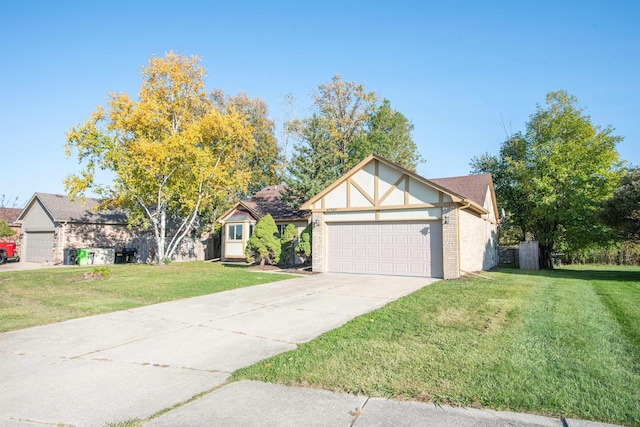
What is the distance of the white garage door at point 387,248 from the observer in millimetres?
14250

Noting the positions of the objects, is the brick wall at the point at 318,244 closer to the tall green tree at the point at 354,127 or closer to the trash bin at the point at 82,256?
the tall green tree at the point at 354,127

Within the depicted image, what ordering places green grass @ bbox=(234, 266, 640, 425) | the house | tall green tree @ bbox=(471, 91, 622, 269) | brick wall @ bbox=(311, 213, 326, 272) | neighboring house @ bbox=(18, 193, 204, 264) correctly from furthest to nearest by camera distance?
the house → neighboring house @ bbox=(18, 193, 204, 264) → tall green tree @ bbox=(471, 91, 622, 269) → brick wall @ bbox=(311, 213, 326, 272) → green grass @ bbox=(234, 266, 640, 425)

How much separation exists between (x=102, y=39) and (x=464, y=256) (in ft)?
53.0

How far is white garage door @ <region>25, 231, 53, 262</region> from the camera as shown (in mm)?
25019

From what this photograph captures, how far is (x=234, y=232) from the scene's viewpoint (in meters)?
24.8

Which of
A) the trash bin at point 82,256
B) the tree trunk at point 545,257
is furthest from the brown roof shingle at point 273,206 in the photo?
the tree trunk at point 545,257

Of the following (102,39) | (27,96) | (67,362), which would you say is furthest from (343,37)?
(67,362)

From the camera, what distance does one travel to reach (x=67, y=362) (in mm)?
4945

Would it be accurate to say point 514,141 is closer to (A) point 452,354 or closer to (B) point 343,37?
(B) point 343,37

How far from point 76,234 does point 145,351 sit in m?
23.2

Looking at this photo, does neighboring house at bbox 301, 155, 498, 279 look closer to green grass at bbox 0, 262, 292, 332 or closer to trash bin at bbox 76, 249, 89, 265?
green grass at bbox 0, 262, 292, 332

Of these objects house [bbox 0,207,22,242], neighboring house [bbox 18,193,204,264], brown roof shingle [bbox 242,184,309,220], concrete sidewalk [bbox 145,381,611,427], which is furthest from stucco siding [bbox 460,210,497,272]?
house [bbox 0,207,22,242]

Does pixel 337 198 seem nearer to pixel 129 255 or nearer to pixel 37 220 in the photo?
pixel 129 255

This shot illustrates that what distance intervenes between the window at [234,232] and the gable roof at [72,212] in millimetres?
7727
